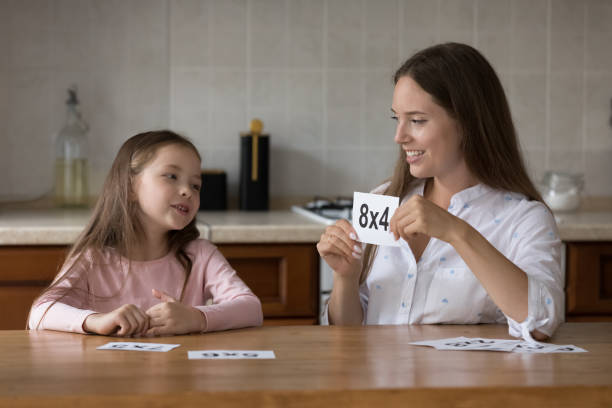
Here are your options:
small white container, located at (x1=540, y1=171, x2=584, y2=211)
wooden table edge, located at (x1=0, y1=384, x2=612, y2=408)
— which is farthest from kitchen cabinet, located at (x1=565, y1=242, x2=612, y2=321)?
wooden table edge, located at (x1=0, y1=384, x2=612, y2=408)

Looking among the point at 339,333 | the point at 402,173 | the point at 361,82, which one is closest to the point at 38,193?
the point at 361,82

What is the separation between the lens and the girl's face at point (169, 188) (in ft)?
5.98

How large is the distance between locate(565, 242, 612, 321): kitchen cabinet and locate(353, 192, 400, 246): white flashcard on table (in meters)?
1.32

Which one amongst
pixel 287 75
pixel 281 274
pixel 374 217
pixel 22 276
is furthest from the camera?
pixel 287 75

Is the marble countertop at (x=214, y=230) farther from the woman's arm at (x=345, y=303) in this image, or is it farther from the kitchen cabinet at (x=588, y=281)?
the kitchen cabinet at (x=588, y=281)

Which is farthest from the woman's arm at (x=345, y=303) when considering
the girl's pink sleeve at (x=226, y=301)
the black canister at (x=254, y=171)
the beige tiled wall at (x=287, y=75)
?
the beige tiled wall at (x=287, y=75)

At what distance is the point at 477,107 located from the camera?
5.57 feet

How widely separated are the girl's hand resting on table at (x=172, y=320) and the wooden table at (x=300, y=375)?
0.08 feet

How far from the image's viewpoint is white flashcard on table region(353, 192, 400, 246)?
1503 mm

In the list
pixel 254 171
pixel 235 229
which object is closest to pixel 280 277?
pixel 235 229

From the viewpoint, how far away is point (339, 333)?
1466 millimetres

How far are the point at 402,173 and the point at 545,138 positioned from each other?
1664 mm

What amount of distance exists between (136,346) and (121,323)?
0.28 feet

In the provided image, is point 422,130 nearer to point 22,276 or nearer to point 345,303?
point 345,303
